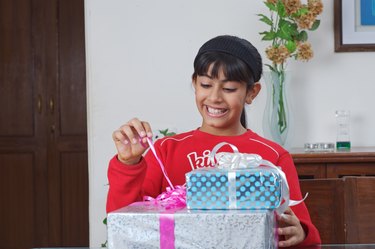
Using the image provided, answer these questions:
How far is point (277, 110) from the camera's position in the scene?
10.2ft

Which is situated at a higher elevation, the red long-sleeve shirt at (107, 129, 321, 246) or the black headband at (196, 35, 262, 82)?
the black headband at (196, 35, 262, 82)

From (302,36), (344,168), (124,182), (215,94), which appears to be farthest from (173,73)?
(124,182)

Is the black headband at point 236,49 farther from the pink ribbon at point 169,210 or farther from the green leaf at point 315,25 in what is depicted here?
the green leaf at point 315,25

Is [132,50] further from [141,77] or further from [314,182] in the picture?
[314,182]

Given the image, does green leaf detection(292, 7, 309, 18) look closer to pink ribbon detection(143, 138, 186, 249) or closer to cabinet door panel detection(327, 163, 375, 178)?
cabinet door panel detection(327, 163, 375, 178)

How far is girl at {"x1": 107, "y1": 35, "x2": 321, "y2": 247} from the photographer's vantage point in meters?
1.18

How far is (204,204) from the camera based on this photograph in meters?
0.87

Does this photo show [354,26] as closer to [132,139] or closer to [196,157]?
[196,157]

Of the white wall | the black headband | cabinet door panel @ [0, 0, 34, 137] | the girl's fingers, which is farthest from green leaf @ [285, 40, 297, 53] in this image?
cabinet door panel @ [0, 0, 34, 137]

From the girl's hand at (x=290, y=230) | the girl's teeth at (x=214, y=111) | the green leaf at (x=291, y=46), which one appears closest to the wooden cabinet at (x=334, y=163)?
the green leaf at (x=291, y=46)

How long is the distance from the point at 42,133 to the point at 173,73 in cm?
182

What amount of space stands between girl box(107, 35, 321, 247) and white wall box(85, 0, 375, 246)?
5.67 ft

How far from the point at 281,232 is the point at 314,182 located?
493 mm

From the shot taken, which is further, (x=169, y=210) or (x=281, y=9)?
(x=281, y=9)
